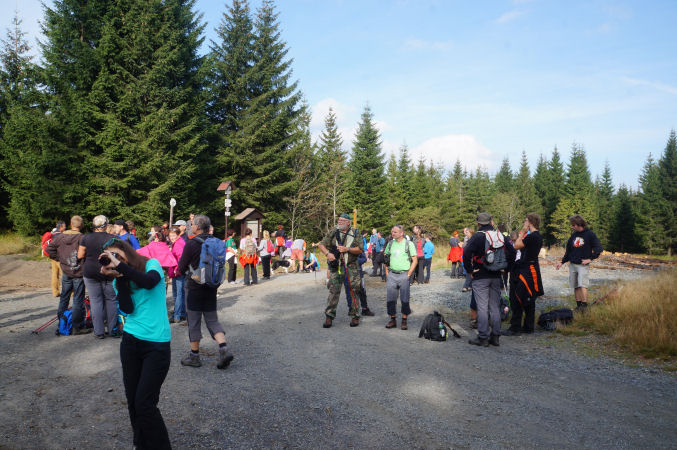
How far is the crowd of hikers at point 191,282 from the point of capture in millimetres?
3373

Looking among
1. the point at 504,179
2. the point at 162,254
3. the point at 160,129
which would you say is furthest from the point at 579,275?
the point at 504,179

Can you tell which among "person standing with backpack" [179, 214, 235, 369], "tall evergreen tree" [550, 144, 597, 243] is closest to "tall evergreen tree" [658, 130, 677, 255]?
"tall evergreen tree" [550, 144, 597, 243]

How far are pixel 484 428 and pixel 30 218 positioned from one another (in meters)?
30.0

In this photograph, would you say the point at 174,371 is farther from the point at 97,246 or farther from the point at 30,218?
the point at 30,218

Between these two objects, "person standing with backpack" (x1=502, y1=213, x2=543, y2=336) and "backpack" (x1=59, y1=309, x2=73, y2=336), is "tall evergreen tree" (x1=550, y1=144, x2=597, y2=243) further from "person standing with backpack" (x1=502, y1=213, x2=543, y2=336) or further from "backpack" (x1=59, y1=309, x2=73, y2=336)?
"backpack" (x1=59, y1=309, x2=73, y2=336)

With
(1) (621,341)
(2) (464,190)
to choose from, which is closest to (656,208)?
(2) (464,190)

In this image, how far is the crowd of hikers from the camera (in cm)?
337

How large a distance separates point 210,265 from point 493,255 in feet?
15.6

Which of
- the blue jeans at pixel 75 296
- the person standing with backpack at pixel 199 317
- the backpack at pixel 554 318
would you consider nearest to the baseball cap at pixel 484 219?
the backpack at pixel 554 318

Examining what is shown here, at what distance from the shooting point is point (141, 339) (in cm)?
339

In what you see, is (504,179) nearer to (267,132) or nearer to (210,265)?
(267,132)

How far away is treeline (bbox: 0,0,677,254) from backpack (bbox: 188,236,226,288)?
73.2 ft

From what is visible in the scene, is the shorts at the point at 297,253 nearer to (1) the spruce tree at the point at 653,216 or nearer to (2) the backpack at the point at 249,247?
(2) the backpack at the point at 249,247

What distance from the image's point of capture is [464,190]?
252 feet
